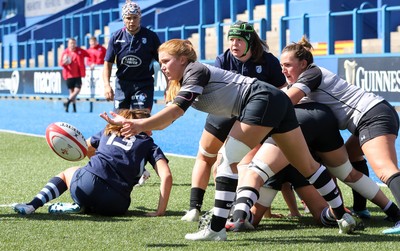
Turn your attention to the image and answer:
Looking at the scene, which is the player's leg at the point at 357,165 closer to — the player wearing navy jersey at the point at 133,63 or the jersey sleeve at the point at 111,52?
the player wearing navy jersey at the point at 133,63

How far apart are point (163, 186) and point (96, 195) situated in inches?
24.6

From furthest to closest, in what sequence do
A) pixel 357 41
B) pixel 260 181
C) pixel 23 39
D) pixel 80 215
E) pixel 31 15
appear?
pixel 31 15
pixel 23 39
pixel 357 41
pixel 80 215
pixel 260 181

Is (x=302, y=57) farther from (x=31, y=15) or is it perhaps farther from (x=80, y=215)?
(x=31, y=15)

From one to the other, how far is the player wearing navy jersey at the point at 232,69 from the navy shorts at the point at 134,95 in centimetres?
276

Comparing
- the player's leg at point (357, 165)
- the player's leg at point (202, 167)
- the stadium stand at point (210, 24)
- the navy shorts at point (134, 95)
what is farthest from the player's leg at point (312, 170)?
the stadium stand at point (210, 24)

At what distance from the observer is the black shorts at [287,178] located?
7.22 metres

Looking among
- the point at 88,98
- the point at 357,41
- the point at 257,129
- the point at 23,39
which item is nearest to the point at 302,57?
the point at 257,129

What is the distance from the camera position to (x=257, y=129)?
631cm

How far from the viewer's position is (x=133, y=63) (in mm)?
10539

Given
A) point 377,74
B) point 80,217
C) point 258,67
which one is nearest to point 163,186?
point 80,217

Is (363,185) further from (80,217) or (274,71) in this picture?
(80,217)

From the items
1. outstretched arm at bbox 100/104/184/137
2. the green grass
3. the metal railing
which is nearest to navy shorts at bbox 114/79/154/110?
the green grass

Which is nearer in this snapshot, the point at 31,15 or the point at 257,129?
the point at 257,129

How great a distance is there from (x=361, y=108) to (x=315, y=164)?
681 millimetres
